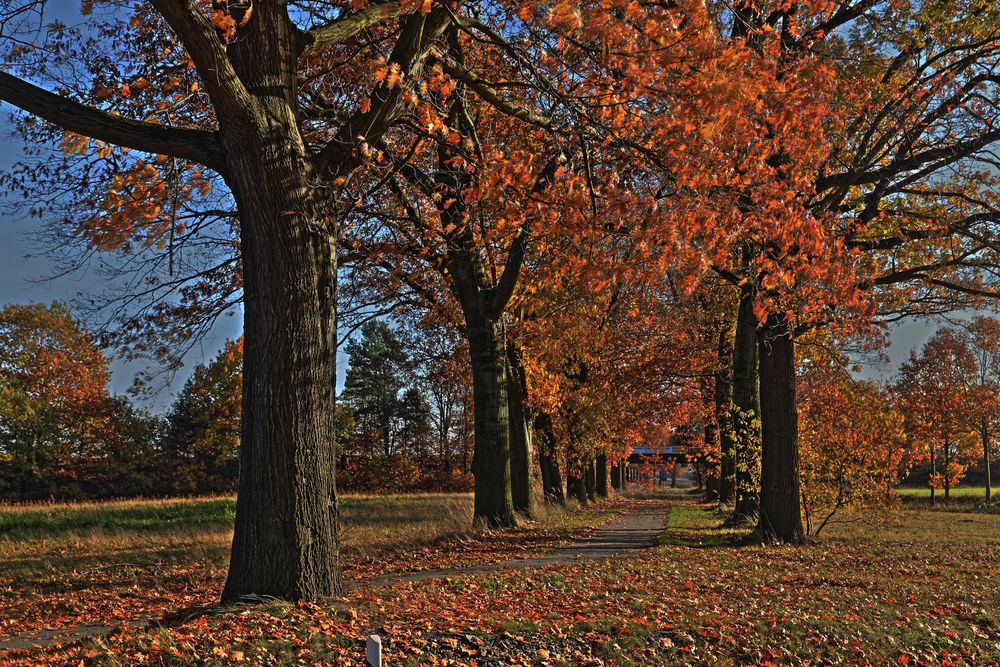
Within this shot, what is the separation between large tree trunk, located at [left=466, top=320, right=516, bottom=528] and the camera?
15.8m

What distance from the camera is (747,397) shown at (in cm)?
1967

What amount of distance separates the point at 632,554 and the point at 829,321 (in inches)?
240

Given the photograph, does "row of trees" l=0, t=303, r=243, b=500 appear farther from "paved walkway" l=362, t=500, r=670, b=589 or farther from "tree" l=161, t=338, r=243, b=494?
"paved walkway" l=362, t=500, r=670, b=589

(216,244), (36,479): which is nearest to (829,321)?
(216,244)

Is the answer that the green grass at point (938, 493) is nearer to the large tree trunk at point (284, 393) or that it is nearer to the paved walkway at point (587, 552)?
the paved walkway at point (587, 552)

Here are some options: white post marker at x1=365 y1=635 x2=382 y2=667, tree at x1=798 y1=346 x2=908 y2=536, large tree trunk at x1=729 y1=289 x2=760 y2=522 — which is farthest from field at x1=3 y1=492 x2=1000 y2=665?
large tree trunk at x1=729 y1=289 x2=760 y2=522

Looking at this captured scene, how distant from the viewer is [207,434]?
49.1m

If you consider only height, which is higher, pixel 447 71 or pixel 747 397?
pixel 447 71

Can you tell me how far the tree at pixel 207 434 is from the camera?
48.7m

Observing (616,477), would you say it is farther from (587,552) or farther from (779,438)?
(587,552)

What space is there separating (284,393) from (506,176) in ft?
14.0

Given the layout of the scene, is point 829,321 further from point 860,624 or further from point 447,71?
point 447,71

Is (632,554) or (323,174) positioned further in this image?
(632,554)

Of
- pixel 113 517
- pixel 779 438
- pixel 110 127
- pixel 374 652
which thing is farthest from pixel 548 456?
pixel 374 652
